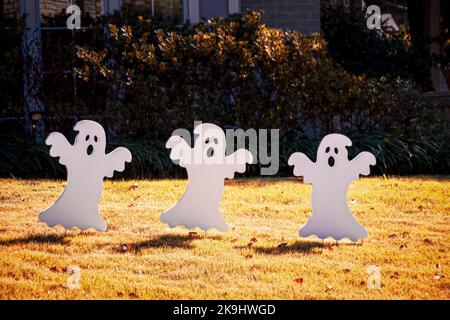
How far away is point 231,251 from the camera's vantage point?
686 cm

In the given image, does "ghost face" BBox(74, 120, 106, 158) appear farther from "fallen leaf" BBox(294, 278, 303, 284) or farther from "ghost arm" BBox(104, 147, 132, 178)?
"fallen leaf" BBox(294, 278, 303, 284)

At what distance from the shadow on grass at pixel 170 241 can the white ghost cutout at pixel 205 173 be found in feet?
0.32

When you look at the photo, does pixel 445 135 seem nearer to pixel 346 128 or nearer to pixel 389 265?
pixel 346 128

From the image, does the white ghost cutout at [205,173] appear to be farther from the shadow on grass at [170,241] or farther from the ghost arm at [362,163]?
the ghost arm at [362,163]

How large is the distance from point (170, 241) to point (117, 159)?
84 centimetres

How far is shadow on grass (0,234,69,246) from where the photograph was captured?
7062 mm

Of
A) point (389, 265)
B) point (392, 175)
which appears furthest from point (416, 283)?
point (392, 175)

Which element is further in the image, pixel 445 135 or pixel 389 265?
pixel 445 135

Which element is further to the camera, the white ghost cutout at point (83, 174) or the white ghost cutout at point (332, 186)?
the white ghost cutout at point (83, 174)

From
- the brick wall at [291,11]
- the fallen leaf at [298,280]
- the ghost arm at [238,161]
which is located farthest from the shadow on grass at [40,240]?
the brick wall at [291,11]

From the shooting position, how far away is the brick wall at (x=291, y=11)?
1298cm

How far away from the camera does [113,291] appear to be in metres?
5.72

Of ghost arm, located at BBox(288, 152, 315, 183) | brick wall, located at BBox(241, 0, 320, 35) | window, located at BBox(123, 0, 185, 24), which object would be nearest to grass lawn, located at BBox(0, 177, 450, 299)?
ghost arm, located at BBox(288, 152, 315, 183)

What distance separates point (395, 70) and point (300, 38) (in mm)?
3773
